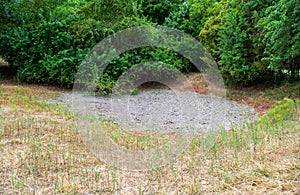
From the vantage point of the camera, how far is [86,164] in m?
3.13

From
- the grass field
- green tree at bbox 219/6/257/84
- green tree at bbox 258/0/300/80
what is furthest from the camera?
green tree at bbox 219/6/257/84

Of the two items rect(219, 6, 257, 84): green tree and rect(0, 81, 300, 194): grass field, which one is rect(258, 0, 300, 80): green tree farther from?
rect(0, 81, 300, 194): grass field

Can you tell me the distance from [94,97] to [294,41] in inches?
179

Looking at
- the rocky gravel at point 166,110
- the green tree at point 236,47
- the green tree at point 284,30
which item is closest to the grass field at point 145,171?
the rocky gravel at point 166,110

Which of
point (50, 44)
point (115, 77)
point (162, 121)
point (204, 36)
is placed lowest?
point (162, 121)

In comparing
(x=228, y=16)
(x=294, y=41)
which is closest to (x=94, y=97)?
(x=228, y=16)

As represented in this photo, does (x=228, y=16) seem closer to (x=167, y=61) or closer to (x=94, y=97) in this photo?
(x=167, y=61)

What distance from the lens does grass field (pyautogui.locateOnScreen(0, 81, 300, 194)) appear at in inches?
100

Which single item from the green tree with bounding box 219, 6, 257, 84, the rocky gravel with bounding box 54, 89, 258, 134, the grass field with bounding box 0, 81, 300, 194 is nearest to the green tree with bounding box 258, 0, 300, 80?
the green tree with bounding box 219, 6, 257, 84

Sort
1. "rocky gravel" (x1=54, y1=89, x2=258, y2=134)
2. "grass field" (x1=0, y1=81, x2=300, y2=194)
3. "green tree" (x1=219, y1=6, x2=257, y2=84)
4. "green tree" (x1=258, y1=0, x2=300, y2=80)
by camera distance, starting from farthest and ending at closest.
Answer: "green tree" (x1=219, y1=6, x2=257, y2=84) → "green tree" (x1=258, y1=0, x2=300, y2=80) → "rocky gravel" (x1=54, y1=89, x2=258, y2=134) → "grass field" (x1=0, y1=81, x2=300, y2=194)

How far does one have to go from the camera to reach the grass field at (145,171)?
8.36 ft

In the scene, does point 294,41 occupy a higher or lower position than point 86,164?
higher

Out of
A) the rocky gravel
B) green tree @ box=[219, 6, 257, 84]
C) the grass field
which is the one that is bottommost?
the grass field

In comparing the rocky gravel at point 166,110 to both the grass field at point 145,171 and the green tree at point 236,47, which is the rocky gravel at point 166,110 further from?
the grass field at point 145,171
